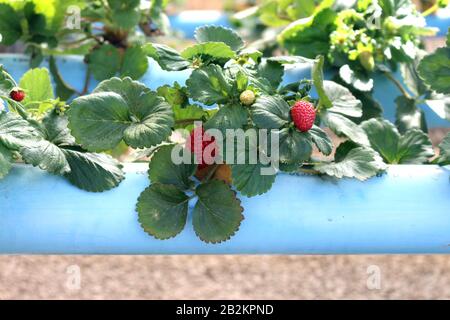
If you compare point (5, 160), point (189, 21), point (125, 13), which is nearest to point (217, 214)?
point (5, 160)

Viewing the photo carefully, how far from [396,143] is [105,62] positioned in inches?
23.3

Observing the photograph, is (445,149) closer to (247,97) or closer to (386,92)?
(247,97)

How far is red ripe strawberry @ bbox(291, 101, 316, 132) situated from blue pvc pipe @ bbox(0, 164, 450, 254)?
0.36 feet

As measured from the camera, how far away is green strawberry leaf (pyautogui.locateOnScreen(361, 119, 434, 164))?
50.8 inches

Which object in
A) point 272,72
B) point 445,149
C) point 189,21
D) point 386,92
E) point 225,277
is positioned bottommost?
point 225,277

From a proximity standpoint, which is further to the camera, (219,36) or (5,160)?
(219,36)

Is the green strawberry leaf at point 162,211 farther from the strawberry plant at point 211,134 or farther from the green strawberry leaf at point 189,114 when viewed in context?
the green strawberry leaf at point 189,114

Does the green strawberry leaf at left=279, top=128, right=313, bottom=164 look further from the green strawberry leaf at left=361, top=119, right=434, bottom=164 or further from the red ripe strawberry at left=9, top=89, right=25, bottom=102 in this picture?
the red ripe strawberry at left=9, top=89, right=25, bottom=102

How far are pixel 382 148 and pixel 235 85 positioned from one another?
12.7 inches

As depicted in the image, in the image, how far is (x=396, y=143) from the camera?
4.27 feet

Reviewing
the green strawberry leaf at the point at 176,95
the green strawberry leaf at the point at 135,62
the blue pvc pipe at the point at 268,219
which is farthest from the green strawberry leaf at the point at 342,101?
the green strawberry leaf at the point at 135,62

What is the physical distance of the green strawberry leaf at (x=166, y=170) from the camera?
3.61 feet
